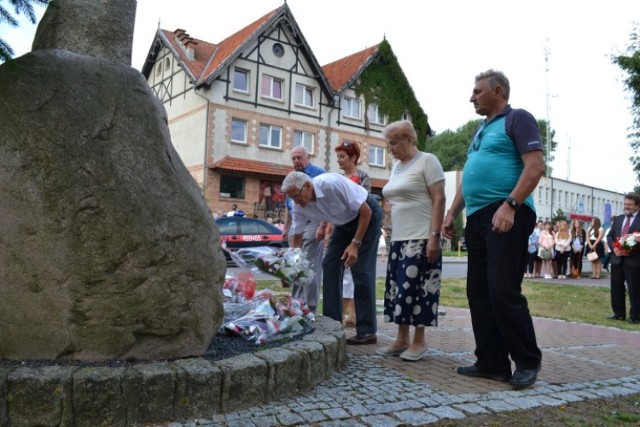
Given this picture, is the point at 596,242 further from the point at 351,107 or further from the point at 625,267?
the point at 351,107

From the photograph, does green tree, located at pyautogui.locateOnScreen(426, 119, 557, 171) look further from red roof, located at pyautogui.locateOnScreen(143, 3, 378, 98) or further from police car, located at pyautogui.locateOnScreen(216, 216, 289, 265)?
police car, located at pyautogui.locateOnScreen(216, 216, 289, 265)

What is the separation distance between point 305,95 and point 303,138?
2.26 metres

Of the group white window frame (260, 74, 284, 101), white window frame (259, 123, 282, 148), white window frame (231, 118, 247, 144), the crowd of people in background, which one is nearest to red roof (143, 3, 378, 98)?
white window frame (260, 74, 284, 101)

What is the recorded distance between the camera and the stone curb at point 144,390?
106 inches

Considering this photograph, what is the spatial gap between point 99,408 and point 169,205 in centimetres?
114

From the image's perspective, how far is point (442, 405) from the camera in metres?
3.37

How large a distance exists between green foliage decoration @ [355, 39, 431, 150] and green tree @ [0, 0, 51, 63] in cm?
3013

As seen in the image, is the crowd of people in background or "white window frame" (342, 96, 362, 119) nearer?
the crowd of people in background

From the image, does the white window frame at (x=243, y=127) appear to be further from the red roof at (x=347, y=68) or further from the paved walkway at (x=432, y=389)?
the paved walkway at (x=432, y=389)

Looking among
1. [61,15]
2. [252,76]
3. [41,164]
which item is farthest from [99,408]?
[252,76]

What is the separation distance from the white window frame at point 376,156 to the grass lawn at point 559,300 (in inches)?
769

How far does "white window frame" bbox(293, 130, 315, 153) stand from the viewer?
2965 cm

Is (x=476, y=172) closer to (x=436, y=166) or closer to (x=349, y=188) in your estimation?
(x=436, y=166)

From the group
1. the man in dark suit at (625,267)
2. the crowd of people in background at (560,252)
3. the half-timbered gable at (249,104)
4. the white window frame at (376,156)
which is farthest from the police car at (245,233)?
the white window frame at (376,156)
